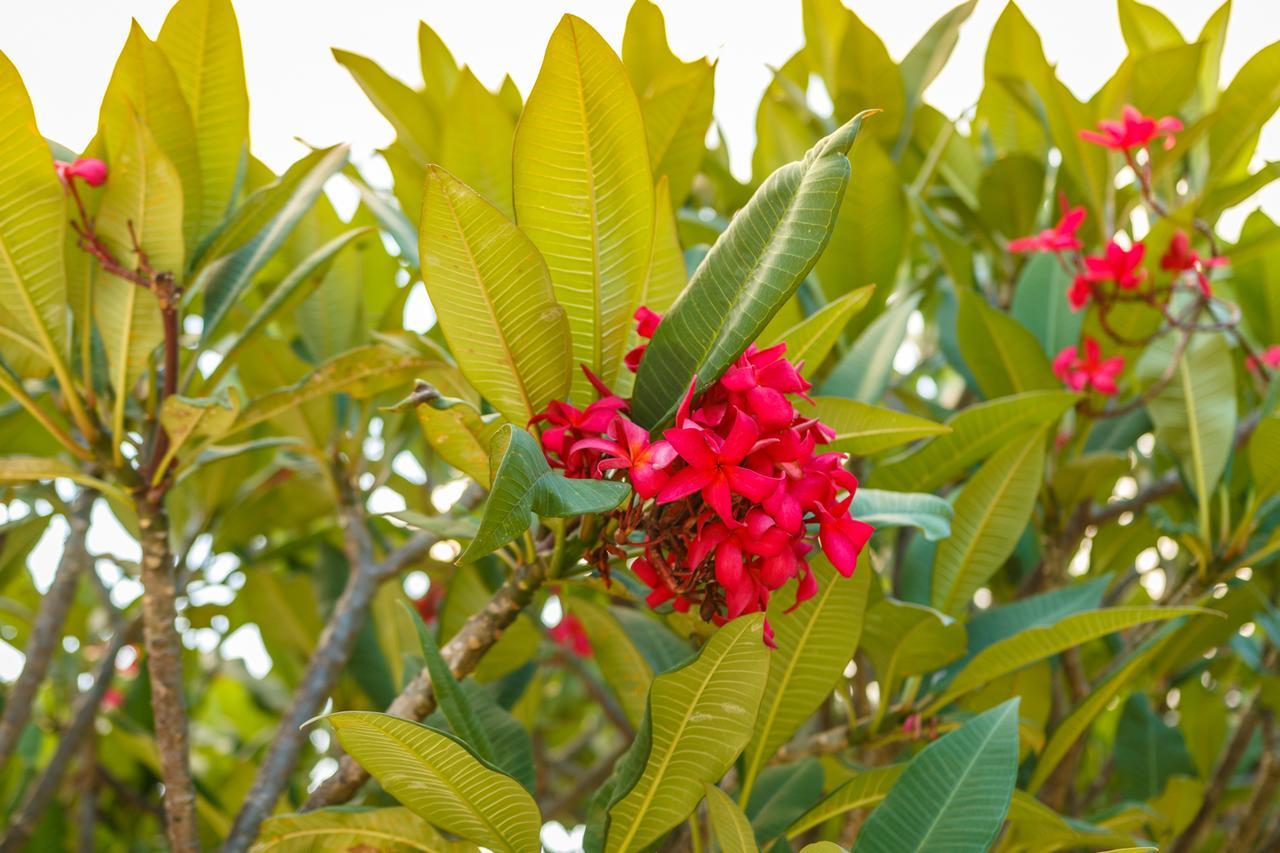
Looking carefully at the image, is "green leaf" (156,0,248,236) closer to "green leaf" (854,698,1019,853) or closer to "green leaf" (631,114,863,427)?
"green leaf" (631,114,863,427)

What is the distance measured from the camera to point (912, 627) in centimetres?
130

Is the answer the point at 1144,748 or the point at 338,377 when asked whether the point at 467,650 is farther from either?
the point at 1144,748

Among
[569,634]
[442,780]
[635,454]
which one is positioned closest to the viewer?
[635,454]

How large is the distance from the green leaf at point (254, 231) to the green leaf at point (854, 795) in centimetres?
83

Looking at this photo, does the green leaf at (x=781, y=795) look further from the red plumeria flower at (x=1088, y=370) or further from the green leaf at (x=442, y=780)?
the red plumeria flower at (x=1088, y=370)

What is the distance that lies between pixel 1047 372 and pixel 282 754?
1161 millimetres

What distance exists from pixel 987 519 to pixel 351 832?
0.80 meters

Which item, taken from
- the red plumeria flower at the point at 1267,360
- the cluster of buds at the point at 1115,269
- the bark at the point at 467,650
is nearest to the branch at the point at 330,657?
the bark at the point at 467,650

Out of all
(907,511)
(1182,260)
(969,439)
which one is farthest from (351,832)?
(1182,260)

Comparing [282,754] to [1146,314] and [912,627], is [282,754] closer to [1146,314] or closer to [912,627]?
[912,627]

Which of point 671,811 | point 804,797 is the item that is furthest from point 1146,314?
point 671,811

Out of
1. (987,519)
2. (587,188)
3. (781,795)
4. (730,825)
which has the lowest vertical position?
(781,795)

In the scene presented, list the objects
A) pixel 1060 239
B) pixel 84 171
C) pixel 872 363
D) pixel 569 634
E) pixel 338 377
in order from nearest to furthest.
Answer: pixel 84 171
pixel 338 377
pixel 872 363
pixel 1060 239
pixel 569 634

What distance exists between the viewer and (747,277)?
881 millimetres
